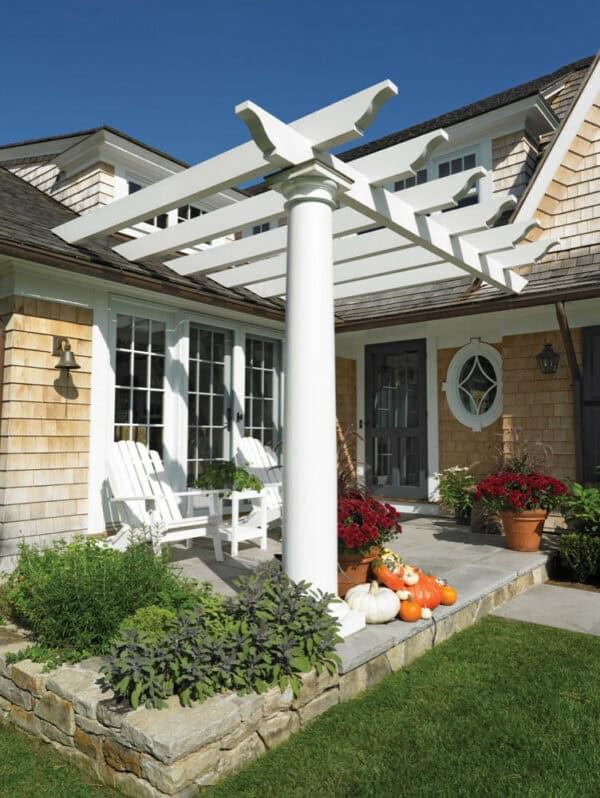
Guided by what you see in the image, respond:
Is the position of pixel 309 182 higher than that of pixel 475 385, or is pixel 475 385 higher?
pixel 309 182

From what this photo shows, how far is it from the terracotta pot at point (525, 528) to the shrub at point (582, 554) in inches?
10.8

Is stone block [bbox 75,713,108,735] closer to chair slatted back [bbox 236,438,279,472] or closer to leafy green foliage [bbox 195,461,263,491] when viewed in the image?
leafy green foliage [bbox 195,461,263,491]

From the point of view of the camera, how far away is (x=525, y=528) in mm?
5199

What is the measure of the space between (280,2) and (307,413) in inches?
269

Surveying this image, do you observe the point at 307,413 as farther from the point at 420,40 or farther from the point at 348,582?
the point at 420,40

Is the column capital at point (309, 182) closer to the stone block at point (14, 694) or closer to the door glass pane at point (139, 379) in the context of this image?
the stone block at point (14, 694)

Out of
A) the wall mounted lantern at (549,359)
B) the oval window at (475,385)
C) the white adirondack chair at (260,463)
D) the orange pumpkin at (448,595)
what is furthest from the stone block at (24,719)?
the oval window at (475,385)

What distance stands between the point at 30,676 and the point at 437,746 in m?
1.71

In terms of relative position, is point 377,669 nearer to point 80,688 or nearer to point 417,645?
point 417,645

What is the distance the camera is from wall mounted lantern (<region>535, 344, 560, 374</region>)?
20.4 feet

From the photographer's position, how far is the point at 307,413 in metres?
3.11

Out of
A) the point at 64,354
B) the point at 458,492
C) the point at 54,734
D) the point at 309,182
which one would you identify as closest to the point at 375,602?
the point at 54,734

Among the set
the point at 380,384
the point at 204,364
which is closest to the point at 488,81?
the point at 380,384

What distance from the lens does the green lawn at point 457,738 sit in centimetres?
217
